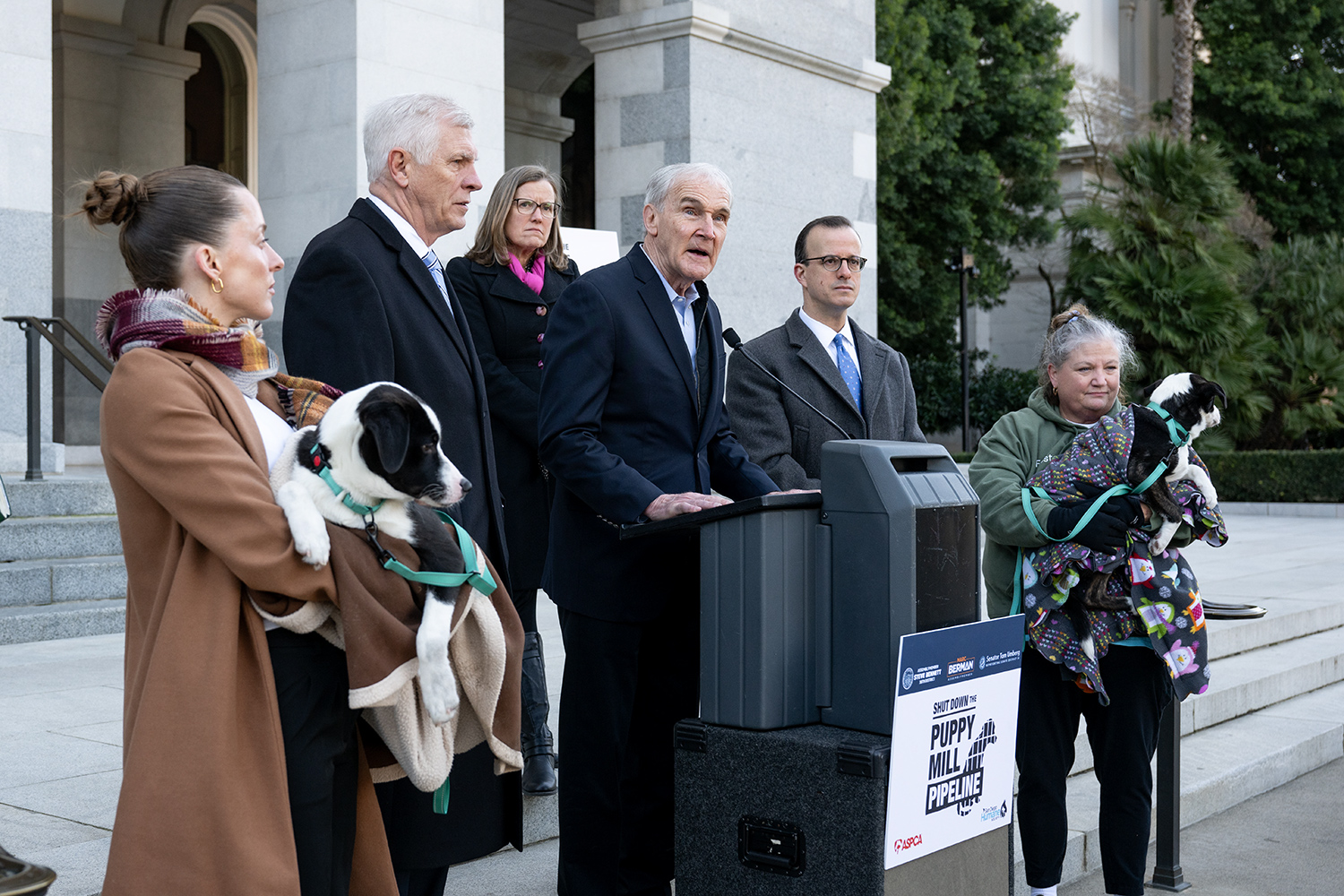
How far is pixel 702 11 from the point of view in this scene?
10.5 m

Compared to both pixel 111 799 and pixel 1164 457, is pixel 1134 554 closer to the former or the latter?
pixel 1164 457

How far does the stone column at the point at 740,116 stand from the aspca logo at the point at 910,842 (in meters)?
8.16

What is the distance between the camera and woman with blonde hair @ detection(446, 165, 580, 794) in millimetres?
4488

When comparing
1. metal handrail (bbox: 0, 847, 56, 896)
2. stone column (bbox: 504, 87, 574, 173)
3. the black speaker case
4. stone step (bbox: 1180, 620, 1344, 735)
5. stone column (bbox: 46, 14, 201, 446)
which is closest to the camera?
metal handrail (bbox: 0, 847, 56, 896)

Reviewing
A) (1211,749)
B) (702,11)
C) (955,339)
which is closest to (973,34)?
(955,339)

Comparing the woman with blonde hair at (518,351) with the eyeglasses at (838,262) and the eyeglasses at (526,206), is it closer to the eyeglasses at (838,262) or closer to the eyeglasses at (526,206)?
the eyeglasses at (526,206)

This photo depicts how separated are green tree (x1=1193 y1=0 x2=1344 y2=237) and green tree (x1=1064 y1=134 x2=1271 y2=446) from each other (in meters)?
8.25

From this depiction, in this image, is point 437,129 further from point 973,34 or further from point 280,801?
point 973,34

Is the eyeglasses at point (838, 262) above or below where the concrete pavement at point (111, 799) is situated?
above

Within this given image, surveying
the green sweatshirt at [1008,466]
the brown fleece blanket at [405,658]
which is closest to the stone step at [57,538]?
the green sweatshirt at [1008,466]

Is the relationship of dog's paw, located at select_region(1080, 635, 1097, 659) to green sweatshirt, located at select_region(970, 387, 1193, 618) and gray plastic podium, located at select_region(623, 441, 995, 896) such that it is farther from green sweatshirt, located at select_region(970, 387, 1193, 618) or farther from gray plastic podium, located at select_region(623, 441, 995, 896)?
gray plastic podium, located at select_region(623, 441, 995, 896)

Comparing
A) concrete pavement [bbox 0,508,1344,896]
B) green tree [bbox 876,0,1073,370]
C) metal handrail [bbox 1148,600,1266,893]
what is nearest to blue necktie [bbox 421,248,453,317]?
concrete pavement [bbox 0,508,1344,896]

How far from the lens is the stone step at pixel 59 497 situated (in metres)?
7.63

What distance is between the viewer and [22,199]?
8211 millimetres
